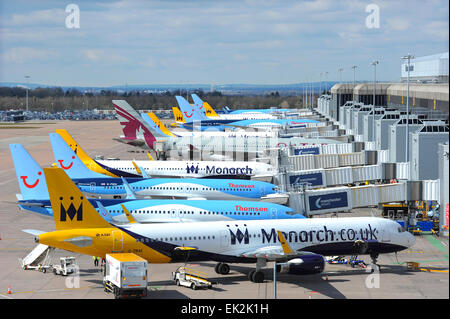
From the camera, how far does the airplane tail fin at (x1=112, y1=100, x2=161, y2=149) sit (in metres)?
103

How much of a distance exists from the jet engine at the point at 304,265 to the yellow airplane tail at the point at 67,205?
12.8 metres

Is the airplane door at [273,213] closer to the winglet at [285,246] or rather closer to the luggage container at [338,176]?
the winglet at [285,246]

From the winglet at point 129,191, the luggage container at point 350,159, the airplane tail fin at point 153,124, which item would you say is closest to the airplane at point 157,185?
the winglet at point 129,191

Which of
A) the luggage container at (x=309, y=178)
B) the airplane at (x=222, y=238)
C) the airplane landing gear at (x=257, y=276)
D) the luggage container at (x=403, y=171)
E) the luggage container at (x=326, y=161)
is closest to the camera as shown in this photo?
the airplane at (x=222, y=238)

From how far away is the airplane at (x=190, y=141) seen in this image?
105125 mm

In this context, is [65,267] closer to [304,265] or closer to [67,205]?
[67,205]

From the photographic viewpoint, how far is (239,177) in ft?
275

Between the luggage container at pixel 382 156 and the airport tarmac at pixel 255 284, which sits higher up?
the luggage container at pixel 382 156

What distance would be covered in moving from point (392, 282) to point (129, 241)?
1824cm

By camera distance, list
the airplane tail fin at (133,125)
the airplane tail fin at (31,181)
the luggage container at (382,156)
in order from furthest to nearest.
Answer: the airplane tail fin at (133,125) < the luggage container at (382,156) < the airplane tail fin at (31,181)

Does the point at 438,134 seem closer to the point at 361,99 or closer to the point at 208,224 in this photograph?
the point at 208,224

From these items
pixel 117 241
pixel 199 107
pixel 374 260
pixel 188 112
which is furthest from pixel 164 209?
pixel 199 107

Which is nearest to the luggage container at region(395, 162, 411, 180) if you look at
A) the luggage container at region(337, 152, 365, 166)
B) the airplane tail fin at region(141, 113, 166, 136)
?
the luggage container at region(337, 152, 365, 166)
